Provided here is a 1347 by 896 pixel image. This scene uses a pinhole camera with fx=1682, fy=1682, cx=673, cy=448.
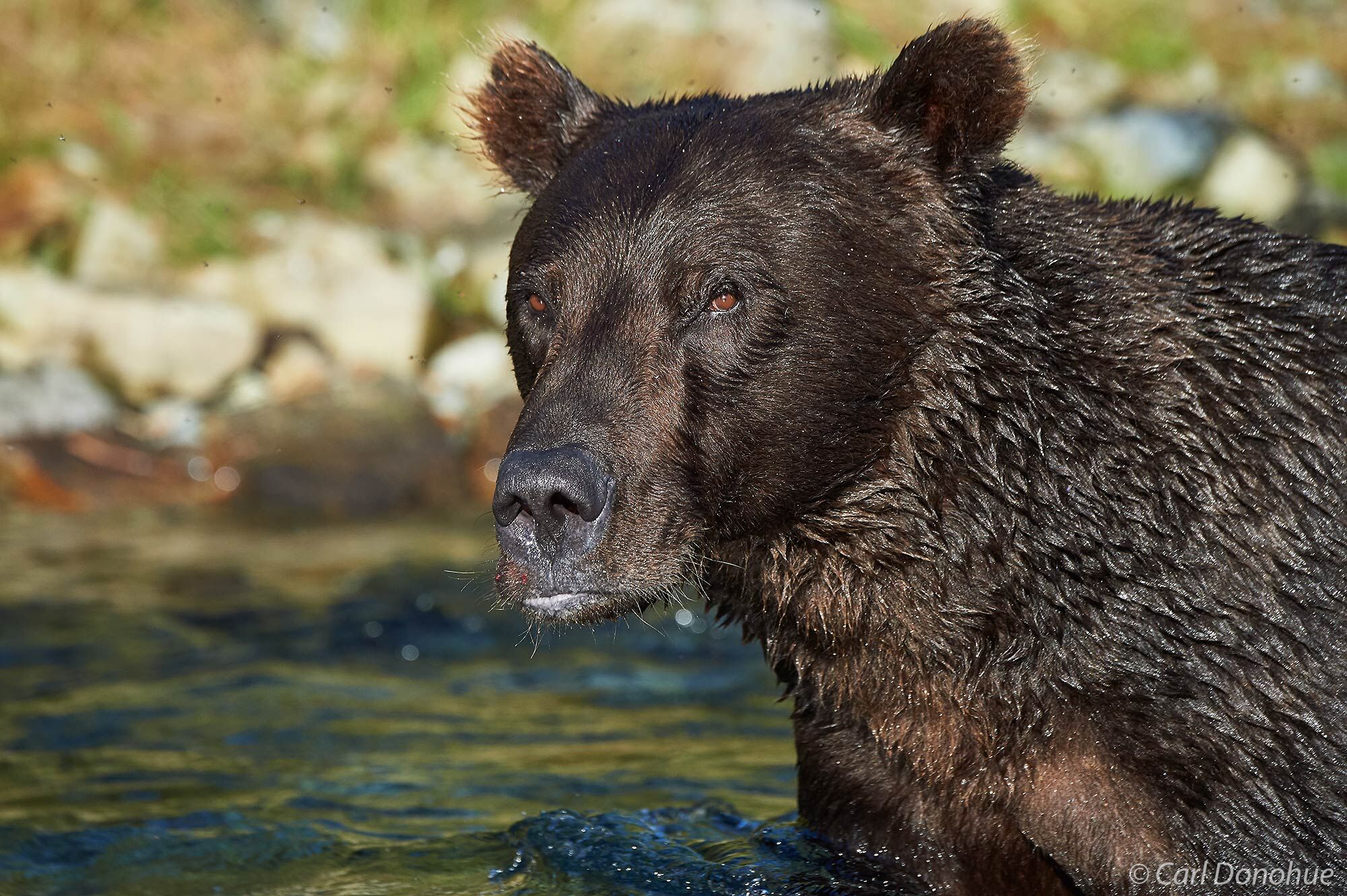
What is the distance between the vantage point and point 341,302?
15422 mm

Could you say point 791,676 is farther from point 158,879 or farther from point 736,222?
point 158,879

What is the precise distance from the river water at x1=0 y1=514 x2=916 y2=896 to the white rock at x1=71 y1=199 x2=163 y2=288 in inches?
139

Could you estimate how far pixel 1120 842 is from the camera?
4.85 meters

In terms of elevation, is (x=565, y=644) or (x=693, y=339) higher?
(x=693, y=339)

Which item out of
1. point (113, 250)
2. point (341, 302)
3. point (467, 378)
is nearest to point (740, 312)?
point (467, 378)

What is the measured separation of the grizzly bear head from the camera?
4.78 metres

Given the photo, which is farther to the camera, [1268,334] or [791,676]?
[791,676]

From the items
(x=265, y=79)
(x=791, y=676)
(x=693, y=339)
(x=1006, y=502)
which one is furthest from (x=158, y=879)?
(x=265, y=79)

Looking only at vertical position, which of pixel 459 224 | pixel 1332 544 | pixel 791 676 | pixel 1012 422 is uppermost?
pixel 459 224

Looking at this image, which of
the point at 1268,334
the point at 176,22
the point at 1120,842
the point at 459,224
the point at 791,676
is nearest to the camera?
the point at 1120,842

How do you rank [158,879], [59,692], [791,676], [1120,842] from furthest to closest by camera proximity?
[59,692]
[158,879]
[791,676]
[1120,842]

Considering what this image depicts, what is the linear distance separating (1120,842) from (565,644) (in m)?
5.63

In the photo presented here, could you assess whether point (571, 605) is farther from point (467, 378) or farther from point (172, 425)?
point (467, 378)

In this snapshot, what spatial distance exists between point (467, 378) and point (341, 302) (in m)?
1.53
